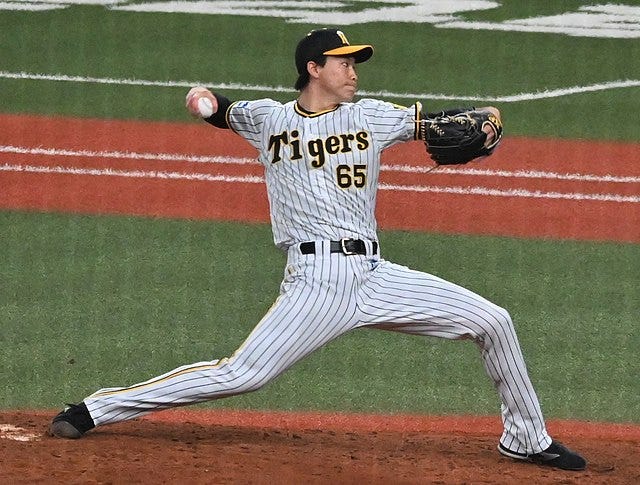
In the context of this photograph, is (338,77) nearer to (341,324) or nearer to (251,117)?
(251,117)

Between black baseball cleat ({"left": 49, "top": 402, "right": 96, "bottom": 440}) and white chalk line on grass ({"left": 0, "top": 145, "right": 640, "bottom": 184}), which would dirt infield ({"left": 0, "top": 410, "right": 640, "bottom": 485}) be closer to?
black baseball cleat ({"left": 49, "top": 402, "right": 96, "bottom": 440})

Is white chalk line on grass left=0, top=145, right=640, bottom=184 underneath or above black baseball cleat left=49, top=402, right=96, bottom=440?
above

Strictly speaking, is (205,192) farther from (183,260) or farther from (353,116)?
(353,116)

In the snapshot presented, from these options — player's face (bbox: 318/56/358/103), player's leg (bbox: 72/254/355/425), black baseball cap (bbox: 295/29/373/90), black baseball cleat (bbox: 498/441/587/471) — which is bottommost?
black baseball cleat (bbox: 498/441/587/471)

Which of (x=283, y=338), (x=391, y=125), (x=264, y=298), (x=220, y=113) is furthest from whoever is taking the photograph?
(x=264, y=298)

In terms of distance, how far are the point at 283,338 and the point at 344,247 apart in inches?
15.9

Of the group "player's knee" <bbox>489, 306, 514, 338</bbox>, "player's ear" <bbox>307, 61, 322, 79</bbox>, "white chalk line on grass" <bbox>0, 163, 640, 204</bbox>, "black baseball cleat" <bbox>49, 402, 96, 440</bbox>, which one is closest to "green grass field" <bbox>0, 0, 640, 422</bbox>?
"black baseball cleat" <bbox>49, 402, 96, 440</bbox>

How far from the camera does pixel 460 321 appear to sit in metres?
4.95

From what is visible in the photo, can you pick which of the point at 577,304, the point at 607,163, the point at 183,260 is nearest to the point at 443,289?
the point at 577,304

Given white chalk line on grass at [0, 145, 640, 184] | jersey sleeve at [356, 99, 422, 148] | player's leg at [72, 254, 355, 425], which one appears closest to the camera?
player's leg at [72, 254, 355, 425]

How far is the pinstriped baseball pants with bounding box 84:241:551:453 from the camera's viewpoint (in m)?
4.94

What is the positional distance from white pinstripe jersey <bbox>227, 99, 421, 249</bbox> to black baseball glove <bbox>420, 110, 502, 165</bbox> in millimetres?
72

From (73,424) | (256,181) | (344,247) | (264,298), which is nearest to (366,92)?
(256,181)

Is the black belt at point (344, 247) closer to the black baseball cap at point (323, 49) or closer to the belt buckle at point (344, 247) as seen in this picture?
the belt buckle at point (344, 247)
